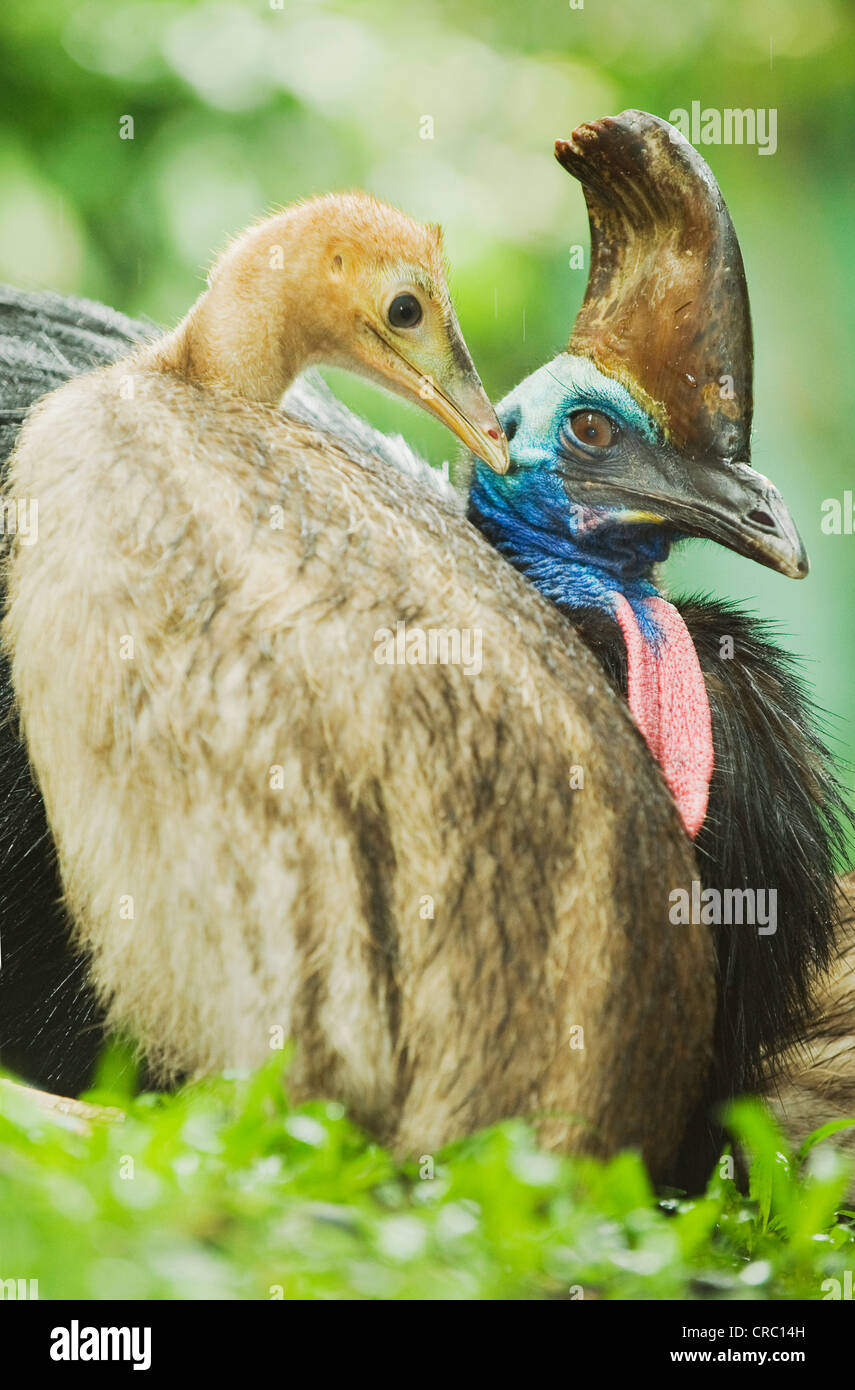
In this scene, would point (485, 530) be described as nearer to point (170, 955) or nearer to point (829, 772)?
point (829, 772)

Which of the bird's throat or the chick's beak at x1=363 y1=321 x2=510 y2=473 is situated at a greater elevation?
the chick's beak at x1=363 y1=321 x2=510 y2=473

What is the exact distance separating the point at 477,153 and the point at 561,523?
0.54 metres

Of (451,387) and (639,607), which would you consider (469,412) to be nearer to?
(451,387)

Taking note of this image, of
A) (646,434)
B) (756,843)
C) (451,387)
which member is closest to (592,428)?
(646,434)

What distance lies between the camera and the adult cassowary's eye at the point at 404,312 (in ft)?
4.28

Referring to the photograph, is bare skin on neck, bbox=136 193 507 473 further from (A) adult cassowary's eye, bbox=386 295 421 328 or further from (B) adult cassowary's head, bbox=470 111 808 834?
(B) adult cassowary's head, bbox=470 111 808 834

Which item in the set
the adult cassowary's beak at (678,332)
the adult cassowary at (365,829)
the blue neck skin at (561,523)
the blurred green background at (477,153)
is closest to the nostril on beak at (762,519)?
the adult cassowary's beak at (678,332)

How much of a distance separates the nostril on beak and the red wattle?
0.46 ft

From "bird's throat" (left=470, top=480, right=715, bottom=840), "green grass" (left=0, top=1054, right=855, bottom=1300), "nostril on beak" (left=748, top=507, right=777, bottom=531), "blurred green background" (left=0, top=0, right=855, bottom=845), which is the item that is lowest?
"green grass" (left=0, top=1054, right=855, bottom=1300)

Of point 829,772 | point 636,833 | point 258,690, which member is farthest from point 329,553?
point 829,772

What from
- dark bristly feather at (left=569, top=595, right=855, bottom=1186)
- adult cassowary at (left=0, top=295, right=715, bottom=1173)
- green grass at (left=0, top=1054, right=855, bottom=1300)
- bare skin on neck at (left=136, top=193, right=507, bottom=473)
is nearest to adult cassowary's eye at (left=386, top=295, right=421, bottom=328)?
bare skin on neck at (left=136, top=193, right=507, bottom=473)

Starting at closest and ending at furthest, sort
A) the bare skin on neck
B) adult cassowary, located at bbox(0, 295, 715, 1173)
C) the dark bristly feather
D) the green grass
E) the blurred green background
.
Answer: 1. the green grass
2. adult cassowary, located at bbox(0, 295, 715, 1173)
3. the bare skin on neck
4. the dark bristly feather
5. the blurred green background

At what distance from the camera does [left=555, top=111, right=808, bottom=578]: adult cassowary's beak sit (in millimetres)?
1333

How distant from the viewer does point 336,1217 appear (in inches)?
39.2
